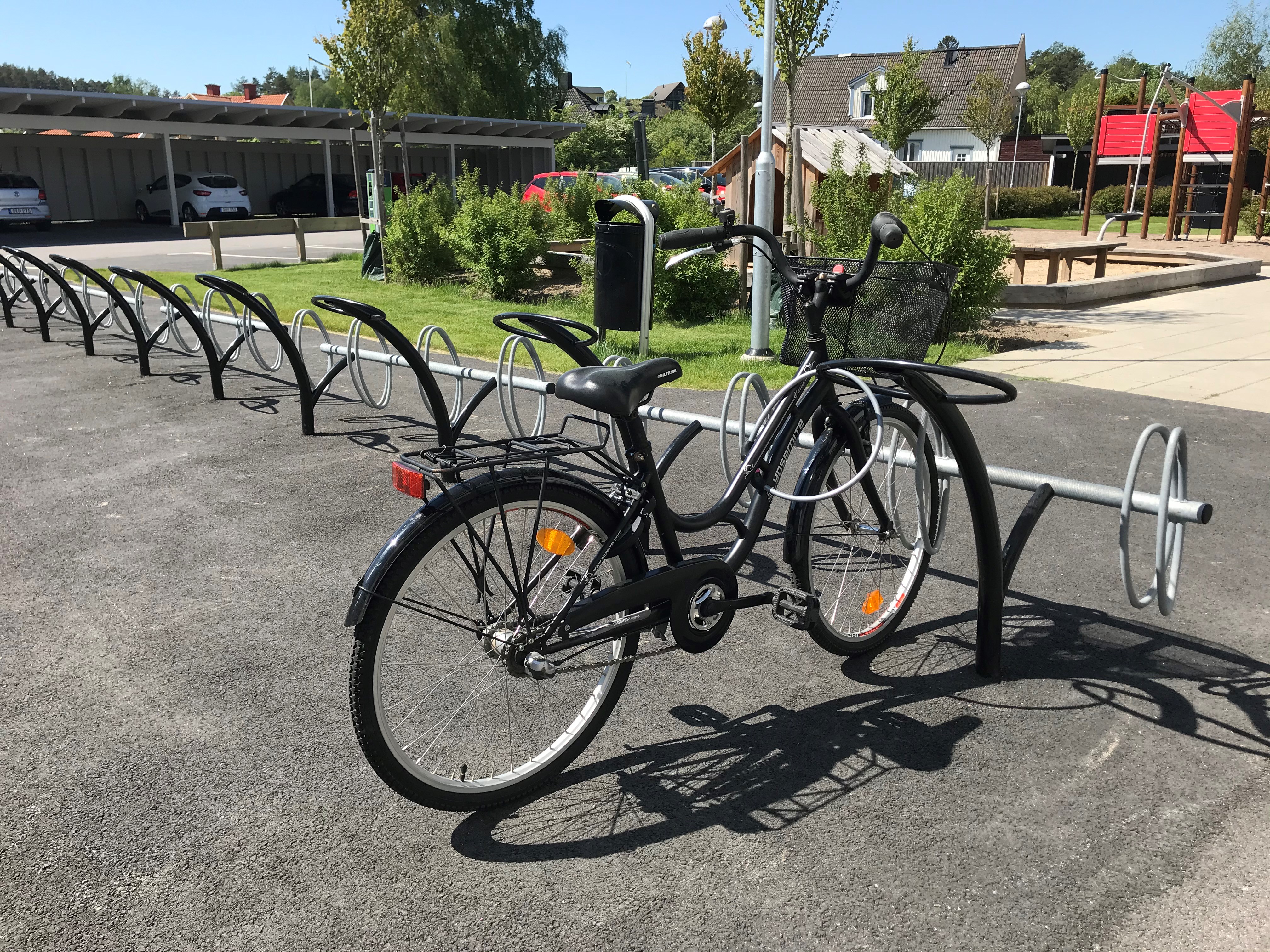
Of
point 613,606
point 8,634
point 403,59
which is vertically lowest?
point 8,634

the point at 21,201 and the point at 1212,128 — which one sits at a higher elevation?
the point at 1212,128

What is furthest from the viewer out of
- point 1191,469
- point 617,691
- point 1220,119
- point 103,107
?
point 103,107

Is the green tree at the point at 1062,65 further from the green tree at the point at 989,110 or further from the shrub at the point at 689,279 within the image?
the shrub at the point at 689,279

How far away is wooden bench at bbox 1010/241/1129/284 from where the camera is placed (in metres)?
14.2

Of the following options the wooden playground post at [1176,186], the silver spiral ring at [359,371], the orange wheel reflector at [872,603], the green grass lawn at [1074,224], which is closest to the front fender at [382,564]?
the orange wheel reflector at [872,603]

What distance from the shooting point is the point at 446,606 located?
3.88 m

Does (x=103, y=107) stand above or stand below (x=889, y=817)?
above

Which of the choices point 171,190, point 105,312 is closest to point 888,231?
point 105,312

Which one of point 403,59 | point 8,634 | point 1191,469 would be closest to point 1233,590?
point 1191,469

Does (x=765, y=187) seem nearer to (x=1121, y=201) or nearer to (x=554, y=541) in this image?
(x=554, y=541)

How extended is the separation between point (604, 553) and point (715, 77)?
1427 centimetres

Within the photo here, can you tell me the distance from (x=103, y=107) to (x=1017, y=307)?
89.4 feet

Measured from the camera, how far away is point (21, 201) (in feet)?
93.6

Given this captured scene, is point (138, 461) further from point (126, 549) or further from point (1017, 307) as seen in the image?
point (1017, 307)
